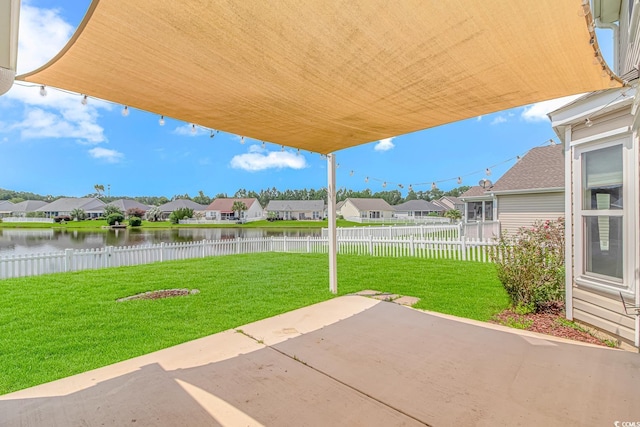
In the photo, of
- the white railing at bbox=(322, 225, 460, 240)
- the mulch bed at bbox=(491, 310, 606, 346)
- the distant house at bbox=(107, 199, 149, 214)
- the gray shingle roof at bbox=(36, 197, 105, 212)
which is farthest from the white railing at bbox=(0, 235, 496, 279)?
the gray shingle roof at bbox=(36, 197, 105, 212)

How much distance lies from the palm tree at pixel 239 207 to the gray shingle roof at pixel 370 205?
1724 centimetres

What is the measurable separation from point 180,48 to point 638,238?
4.25 meters

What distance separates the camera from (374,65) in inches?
87.1

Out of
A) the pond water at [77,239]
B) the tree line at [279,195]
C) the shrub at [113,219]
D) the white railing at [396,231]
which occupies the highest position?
the tree line at [279,195]

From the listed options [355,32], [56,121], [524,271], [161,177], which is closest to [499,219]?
[524,271]

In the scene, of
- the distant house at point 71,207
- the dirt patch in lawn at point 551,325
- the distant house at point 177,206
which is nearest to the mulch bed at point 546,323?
the dirt patch in lawn at point 551,325

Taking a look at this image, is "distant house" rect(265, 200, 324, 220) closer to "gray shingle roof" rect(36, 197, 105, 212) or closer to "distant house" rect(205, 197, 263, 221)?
"distant house" rect(205, 197, 263, 221)

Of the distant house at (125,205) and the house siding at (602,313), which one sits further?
the distant house at (125,205)

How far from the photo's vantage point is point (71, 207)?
45.3 metres

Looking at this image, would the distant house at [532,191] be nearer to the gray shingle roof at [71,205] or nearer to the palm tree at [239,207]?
the palm tree at [239,207]

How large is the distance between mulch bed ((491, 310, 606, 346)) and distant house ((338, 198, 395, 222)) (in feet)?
142

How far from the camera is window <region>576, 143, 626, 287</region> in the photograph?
10.7 ft

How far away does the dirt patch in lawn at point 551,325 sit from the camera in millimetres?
3420

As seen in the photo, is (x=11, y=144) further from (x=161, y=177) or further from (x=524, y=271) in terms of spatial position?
(x=524, y=271)
